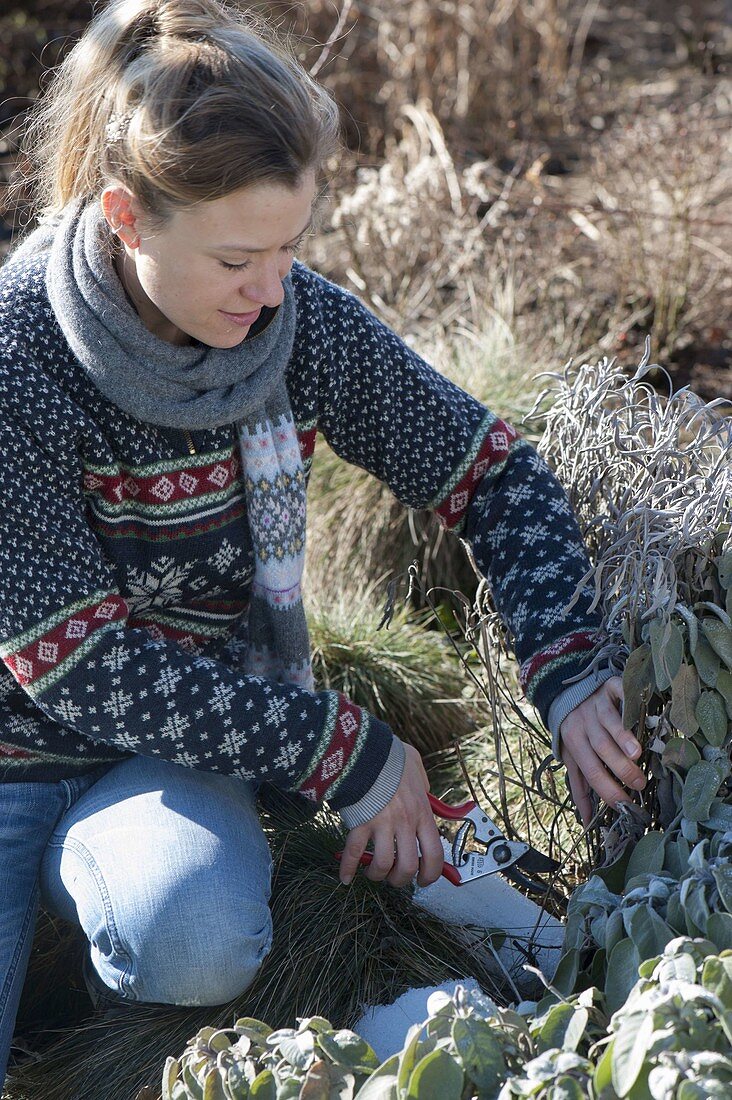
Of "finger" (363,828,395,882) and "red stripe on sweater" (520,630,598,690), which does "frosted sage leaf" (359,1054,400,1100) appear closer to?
"finger" (363,828,395,882)

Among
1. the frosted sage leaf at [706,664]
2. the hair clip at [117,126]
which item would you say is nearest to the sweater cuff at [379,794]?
the frosted sage leaf at [706,664]

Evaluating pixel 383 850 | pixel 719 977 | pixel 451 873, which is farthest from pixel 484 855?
pixel 719 977

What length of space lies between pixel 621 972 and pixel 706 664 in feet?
1.14

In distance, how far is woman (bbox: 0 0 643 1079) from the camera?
1.45 meters

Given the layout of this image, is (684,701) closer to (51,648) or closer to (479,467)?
(479,467)

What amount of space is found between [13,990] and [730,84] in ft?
15.4

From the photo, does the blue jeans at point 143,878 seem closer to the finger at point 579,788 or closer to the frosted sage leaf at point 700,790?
the finger at point 579,788

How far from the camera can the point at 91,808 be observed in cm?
167

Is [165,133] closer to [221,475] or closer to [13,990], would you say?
[221,475]

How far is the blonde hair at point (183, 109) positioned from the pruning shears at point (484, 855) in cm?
85

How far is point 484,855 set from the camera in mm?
1638

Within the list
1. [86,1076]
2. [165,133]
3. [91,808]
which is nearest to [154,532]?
[91,808]

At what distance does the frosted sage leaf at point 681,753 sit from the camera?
136 cm

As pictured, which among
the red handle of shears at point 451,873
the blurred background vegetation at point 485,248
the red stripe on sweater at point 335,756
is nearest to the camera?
the red stripe on sweater at point 335,756
